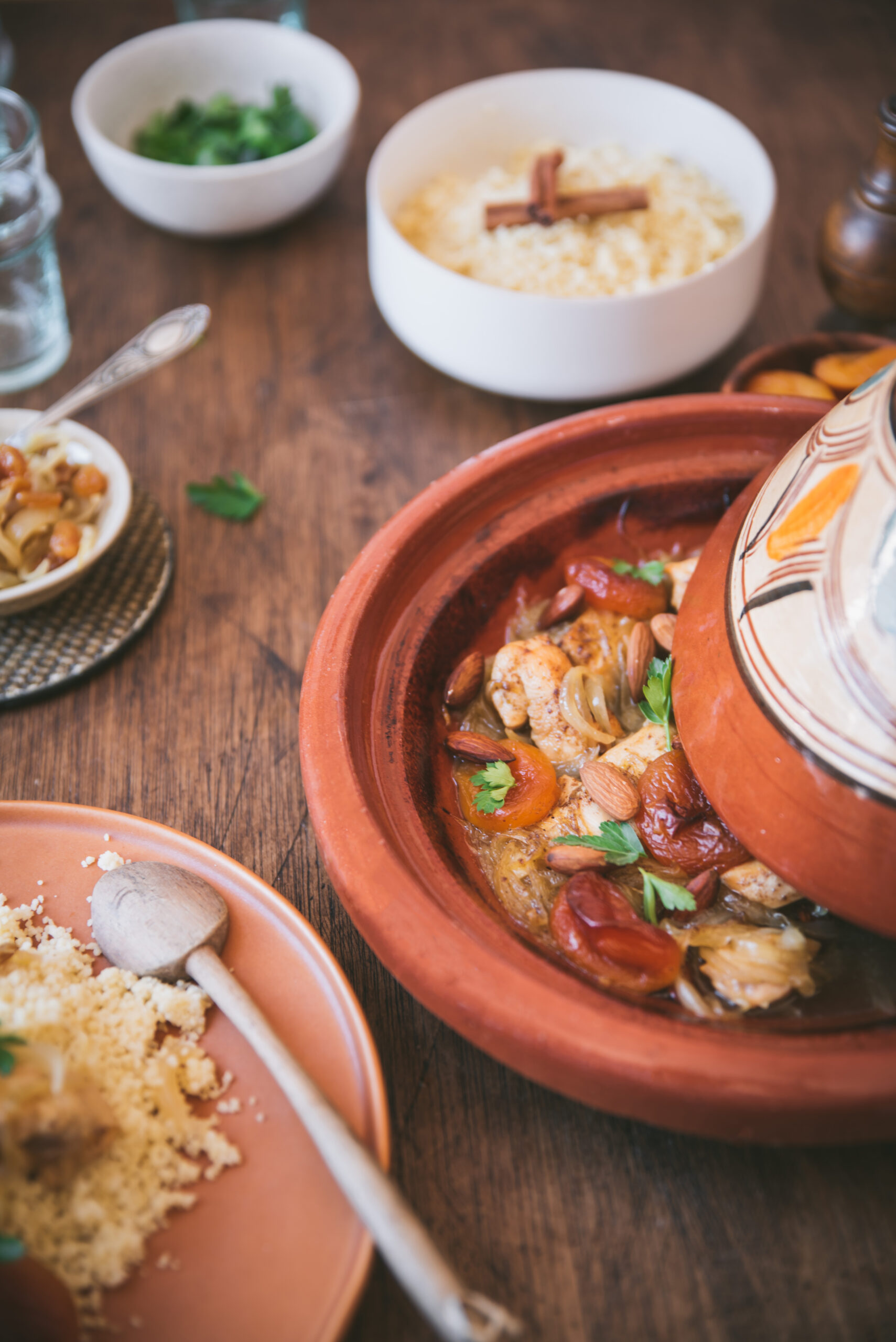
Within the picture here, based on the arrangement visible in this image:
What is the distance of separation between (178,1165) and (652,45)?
2688 millimetres

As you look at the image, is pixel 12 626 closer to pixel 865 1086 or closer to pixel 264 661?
pixel 264 661

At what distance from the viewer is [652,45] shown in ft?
7.68

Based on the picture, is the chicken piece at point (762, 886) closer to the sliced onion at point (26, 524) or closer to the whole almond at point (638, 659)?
the whole almond at point (638, 659)

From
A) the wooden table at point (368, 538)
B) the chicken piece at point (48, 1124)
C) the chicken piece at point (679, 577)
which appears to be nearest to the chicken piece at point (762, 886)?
the wooden table at point (368, 538)

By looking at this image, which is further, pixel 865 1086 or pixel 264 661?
pixel 264 661

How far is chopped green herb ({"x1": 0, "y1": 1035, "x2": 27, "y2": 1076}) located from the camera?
26.7 inches

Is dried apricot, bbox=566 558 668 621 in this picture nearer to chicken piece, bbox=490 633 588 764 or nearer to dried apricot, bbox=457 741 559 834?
chicken piece, bbox=490 633 588 764

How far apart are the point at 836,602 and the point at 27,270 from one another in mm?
1461

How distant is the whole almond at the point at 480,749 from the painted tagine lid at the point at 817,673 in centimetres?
19

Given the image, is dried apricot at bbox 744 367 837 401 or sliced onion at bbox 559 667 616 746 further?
dried apricot at bbox 744 367 837 401

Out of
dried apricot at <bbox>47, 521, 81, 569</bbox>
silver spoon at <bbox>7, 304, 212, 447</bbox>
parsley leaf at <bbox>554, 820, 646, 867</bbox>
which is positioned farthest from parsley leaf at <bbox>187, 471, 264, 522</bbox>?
parsley leaf at <bbox>554, 820, 646, 867</bbox>

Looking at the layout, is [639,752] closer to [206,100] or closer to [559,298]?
[559,298]

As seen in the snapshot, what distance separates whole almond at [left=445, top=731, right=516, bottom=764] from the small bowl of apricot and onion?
65 centimetres

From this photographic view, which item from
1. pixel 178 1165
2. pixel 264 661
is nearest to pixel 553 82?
pixel 264 661
